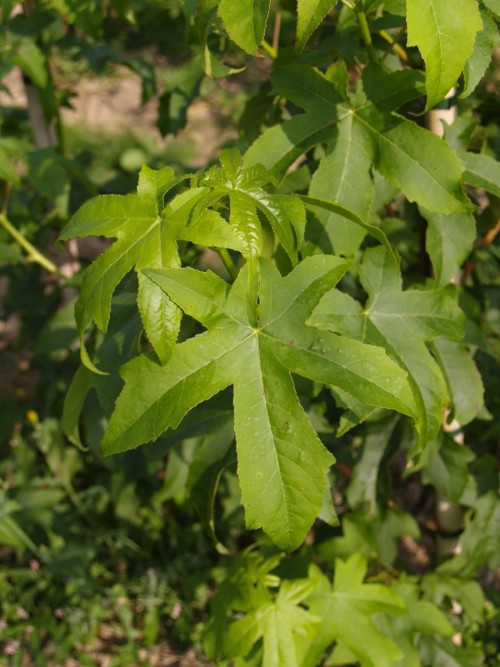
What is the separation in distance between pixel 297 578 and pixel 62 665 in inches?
55.1

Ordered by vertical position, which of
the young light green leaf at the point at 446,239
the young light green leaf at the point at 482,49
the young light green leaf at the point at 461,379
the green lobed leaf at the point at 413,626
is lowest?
the green lobed leaf at the point at 413,626

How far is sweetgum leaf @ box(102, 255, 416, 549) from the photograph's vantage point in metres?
1.14

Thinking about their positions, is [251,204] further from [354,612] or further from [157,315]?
[354,612]

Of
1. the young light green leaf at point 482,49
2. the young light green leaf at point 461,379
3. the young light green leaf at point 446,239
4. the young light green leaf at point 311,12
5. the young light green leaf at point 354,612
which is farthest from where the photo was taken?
the young light green leaf at point 354,612

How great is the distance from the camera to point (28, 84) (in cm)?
244

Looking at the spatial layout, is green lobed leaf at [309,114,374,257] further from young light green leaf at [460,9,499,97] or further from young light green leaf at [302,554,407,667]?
young light green leaf at [302,554,407,667]

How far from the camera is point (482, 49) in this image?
1.26 m

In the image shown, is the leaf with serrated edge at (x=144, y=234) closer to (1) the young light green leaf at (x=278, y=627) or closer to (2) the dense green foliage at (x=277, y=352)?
(2) the dense green foliage at (x=277, y=352)

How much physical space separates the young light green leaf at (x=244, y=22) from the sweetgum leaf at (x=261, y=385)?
351 mm

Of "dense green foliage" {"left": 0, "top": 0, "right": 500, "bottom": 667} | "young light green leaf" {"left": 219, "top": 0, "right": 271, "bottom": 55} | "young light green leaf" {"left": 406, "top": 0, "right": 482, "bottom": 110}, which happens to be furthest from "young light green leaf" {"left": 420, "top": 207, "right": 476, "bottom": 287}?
"young light green leaf" {"left": 219, "top": 0, "right": 271, "bottom": 55}

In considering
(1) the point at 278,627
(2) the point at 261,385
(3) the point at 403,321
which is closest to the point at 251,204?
(2) the point at 261,385

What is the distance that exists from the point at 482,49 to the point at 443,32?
0.15m

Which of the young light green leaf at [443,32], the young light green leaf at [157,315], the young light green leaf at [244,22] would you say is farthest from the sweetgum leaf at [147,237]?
the young light green leaf at [443,32]

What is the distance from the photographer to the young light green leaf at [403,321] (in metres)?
1.41
